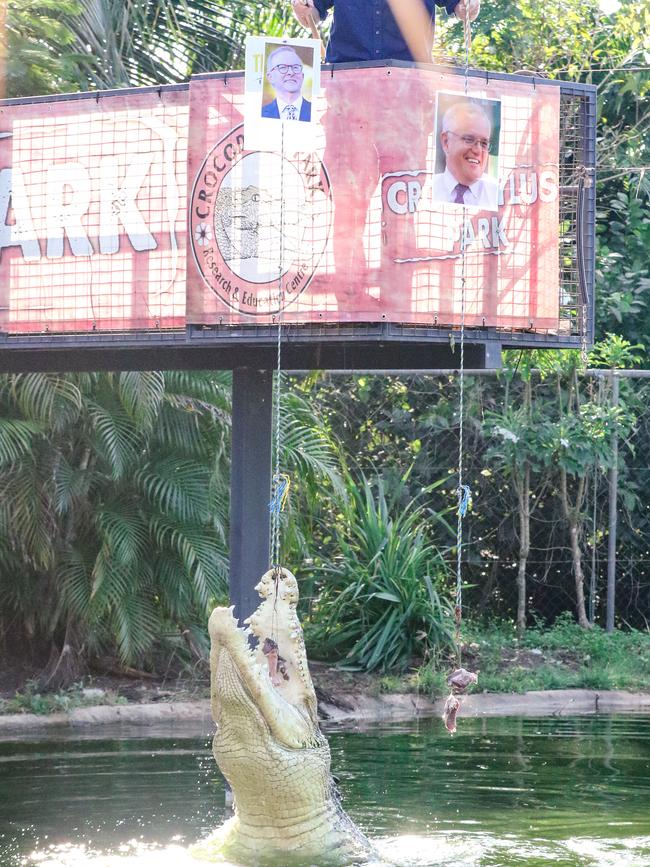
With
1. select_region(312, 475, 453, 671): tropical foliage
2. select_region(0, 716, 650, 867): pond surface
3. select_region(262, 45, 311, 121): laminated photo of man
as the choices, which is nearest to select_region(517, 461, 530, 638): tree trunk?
select_region(312, 475, 453, 671): tropical foliage

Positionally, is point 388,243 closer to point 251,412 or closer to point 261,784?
point 251,412

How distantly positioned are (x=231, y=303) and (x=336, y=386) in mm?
6416

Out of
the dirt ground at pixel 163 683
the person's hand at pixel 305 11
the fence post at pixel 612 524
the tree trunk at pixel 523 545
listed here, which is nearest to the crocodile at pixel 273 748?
the person's hand at pixel 305 11

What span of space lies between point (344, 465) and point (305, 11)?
16.6 ft

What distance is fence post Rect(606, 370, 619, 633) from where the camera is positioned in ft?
37.1

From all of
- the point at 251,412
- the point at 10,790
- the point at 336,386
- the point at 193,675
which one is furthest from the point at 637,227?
the point at 10,790

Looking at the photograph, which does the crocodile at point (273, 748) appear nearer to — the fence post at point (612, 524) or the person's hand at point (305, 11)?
the person's hand at point (305, 11)

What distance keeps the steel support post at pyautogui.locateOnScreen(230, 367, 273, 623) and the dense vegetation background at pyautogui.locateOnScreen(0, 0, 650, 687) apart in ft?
6.77

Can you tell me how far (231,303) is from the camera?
267 inches

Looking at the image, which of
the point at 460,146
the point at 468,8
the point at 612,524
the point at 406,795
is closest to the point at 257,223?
the point at 460,146

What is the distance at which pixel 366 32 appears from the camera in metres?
6.93

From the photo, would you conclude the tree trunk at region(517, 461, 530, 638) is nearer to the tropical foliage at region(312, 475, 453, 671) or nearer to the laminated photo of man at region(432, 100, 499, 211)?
the tropical foliage at region(312, 475, 453, 671)

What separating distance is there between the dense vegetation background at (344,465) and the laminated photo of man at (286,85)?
8.87 ft

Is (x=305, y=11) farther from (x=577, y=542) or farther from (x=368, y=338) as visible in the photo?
(x=577, y=542)
